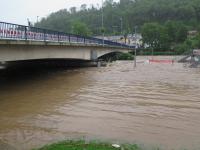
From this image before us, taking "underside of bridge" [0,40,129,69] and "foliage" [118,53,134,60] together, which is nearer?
"underside of bridge" [0,40,129,69]

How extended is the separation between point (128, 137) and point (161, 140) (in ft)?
3.77

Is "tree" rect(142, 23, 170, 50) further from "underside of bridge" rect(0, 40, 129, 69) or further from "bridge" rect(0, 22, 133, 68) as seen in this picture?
"bridge" rect(0, 22, 133, 68)

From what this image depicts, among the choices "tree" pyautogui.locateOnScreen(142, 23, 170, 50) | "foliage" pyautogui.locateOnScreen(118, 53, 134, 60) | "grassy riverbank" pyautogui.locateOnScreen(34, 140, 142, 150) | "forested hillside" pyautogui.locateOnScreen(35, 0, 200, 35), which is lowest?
"grassy riverbank" pyautogui.locateOnScreen(34, 140, 142, 150)

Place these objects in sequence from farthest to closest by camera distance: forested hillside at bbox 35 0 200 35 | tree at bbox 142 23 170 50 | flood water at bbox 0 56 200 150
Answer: forested hillside at bbox 35 0 200 35
tree at bbox 142 23 170 50
flood water at bbox 0 56 200 150

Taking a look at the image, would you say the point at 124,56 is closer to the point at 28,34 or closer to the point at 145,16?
the point at 28,34

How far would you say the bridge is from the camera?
22172mm

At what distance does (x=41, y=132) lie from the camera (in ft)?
42.6

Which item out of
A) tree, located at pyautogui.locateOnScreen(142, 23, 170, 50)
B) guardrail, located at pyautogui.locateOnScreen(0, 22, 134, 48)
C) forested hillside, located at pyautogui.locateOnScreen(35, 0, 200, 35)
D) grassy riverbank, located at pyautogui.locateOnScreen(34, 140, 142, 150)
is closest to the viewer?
grassy riverbank, located at pyautogui.locateOnScreen(34, 140, 142, 150)

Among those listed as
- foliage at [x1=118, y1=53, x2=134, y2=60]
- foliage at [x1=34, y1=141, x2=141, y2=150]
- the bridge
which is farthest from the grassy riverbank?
foliage at [x1=118, y1=53, x2=134, y2=60]

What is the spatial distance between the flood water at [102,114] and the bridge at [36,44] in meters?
2.57

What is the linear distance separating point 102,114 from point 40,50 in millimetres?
13553

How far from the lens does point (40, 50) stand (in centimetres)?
2833

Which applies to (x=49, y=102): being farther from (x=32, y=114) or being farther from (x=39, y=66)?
(x=39, y=66)

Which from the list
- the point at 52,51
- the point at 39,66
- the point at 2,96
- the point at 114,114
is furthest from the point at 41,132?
the point at 39,66
